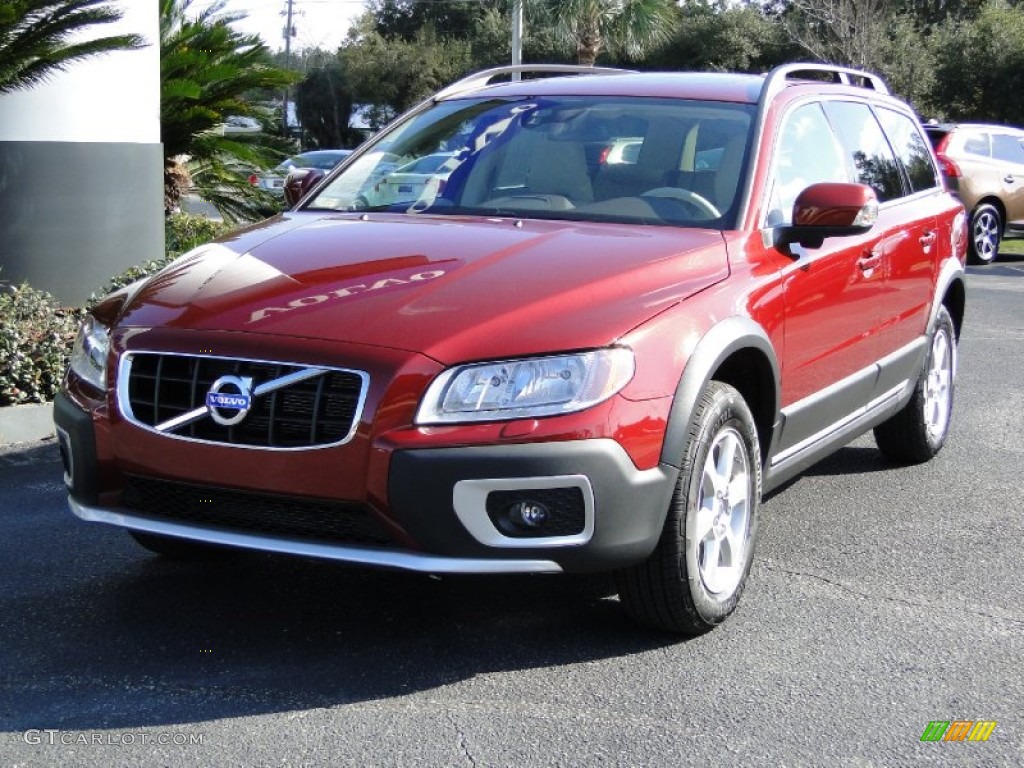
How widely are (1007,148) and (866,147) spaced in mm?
12304

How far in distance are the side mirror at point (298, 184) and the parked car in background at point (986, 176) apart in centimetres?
1170

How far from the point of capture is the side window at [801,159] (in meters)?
4.84

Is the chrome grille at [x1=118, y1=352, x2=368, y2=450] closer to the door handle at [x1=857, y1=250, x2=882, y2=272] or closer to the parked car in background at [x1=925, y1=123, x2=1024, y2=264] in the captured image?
the door handle at [x1=857, y1=250, x2=882, y2=272]

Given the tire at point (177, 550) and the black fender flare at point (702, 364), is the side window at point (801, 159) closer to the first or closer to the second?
the black fender flare at point (702, 364)

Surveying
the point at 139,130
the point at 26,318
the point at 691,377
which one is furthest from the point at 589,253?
the point at 139,130

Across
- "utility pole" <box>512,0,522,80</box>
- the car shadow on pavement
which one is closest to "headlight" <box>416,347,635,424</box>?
the car shadow on pavement

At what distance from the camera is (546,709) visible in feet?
11.8

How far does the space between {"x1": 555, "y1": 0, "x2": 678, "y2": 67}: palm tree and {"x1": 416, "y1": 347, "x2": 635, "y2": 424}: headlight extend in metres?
27.5

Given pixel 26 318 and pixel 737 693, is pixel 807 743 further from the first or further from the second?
pixel 26 318

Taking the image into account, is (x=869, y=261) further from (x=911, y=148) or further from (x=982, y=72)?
(x=982, y=72)

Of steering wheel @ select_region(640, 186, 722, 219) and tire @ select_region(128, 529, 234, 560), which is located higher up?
steering wheel @ select_region(640, 186, 722, 219)

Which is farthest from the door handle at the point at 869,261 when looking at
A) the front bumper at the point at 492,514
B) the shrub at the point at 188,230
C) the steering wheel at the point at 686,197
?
the shrub at the point at 188,230

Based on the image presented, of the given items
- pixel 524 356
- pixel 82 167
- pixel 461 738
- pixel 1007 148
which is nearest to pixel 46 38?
pixel 82 167

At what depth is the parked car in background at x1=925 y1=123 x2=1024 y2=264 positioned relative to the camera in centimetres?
1628
